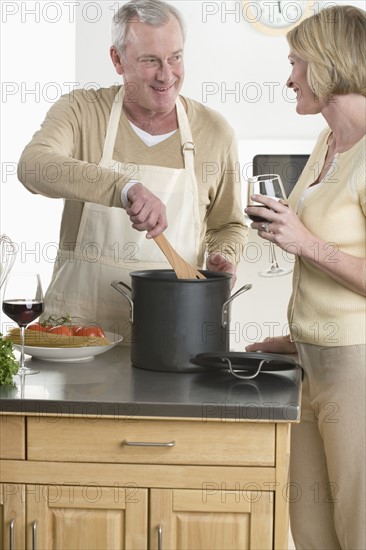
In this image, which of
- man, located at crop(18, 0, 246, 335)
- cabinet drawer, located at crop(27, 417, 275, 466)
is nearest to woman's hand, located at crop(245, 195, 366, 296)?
cabinet drawer, located at crop(27, 417, 275, 466)

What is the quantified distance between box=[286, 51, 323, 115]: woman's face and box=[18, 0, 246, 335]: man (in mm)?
494

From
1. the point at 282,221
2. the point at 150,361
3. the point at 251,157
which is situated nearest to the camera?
the point at 282,221

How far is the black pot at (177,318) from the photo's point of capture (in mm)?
1844

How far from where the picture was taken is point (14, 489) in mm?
1690

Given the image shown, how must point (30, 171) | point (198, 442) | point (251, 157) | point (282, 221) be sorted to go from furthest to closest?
1. point (251, 157)
2. point (30, 171)
3. point (282, 221)
4. point (198, 442)

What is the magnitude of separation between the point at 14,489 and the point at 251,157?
Result: 3.03 meters

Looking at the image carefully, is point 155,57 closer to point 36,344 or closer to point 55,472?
point 36,344

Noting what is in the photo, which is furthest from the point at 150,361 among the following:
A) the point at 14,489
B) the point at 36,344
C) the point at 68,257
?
the point at 68,257

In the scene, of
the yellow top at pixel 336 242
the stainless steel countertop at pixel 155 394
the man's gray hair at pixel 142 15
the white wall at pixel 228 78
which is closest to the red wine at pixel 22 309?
the stainless steel countertop at pixel 155 394

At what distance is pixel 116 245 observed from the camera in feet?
7.82

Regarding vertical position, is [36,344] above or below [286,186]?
below

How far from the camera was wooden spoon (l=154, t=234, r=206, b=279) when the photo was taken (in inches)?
74.9

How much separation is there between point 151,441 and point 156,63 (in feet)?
3.61

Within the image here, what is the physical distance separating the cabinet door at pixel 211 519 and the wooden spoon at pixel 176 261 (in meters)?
0.50
